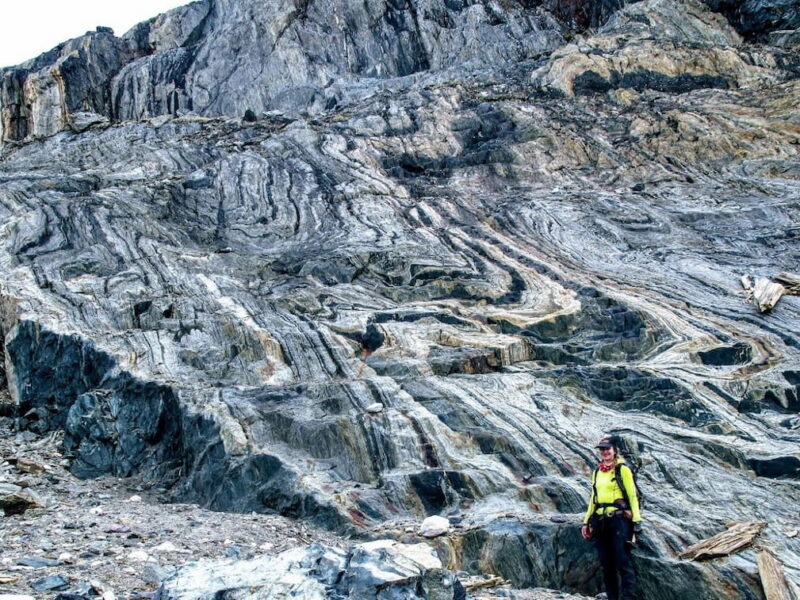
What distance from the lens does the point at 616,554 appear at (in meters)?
8.48

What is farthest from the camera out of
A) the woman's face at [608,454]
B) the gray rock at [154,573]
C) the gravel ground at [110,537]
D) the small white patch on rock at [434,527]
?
the small white patch on rock at [434,527]

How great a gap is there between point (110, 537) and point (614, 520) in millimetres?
5963

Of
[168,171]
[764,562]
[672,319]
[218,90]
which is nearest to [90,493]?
[764,562]

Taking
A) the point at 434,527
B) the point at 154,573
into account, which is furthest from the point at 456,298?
the point at 154,573

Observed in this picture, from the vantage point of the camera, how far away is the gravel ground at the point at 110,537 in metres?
7.39

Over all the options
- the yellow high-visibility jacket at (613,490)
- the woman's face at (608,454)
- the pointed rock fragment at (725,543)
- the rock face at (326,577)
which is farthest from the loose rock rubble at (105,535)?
the pointed rock fragment at (725,543)

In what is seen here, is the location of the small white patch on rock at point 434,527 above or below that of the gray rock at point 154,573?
below

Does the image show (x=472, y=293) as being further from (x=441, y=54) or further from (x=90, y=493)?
(x=441, y=54)

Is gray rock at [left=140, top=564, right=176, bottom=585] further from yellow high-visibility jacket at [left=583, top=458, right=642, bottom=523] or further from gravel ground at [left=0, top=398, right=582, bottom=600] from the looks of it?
yellow high-visibility jacket at [left=583, top=458, right=642, bottom=523]

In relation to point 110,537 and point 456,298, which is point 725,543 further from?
point 456,298

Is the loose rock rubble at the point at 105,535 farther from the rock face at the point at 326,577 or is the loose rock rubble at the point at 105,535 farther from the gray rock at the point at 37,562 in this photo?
the rock face at the point at 326,577

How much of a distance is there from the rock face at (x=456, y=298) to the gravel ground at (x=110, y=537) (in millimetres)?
673

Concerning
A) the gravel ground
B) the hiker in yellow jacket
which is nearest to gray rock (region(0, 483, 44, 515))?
the gravel ground

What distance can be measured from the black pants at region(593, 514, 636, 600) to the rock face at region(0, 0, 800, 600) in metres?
0.93
